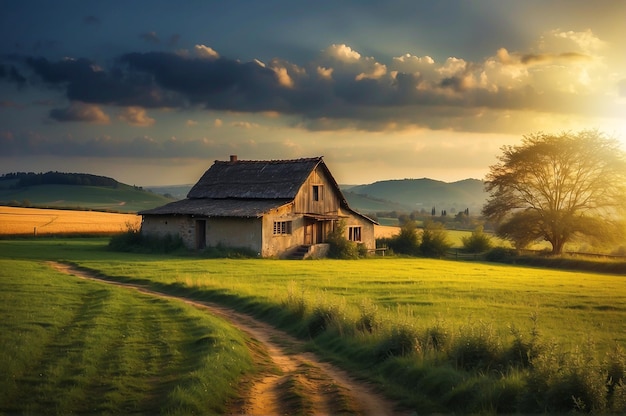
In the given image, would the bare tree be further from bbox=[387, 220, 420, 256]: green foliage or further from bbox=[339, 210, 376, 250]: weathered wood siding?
bbox=[339, 210, 376, 250]: weathered wood siding

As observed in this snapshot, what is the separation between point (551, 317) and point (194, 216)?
33.5m

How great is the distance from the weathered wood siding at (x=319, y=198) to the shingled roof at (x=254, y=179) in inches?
28.7

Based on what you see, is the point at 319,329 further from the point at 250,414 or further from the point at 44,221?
the point at 44,221

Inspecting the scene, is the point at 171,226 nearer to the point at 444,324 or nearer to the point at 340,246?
the point at 340,246

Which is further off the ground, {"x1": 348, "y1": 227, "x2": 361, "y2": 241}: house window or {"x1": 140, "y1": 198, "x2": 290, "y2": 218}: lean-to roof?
{"x1": 140, "y1": 198, "x2": 290, "y2": 218}: lean-to roof

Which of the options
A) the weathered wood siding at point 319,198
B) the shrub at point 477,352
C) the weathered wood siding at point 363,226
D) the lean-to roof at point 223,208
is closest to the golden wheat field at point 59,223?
the lean-to roof at point 223,208

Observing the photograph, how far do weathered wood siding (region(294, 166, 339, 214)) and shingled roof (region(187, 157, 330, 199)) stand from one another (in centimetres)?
73

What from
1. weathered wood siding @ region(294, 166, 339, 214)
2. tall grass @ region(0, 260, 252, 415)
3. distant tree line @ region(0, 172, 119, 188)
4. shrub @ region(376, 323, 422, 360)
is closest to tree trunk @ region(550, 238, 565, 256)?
weathered wood siding @ region(294, 166, 339, 214)

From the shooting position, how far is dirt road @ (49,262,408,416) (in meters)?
10.8

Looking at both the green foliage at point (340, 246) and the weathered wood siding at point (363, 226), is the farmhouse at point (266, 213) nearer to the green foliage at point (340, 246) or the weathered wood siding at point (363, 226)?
the weathered wood siding at point (363, 226)

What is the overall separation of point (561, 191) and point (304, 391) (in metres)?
52.0

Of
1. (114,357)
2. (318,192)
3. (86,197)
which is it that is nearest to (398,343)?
(114,357)

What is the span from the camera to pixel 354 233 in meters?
54.7

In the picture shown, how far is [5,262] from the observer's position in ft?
113
